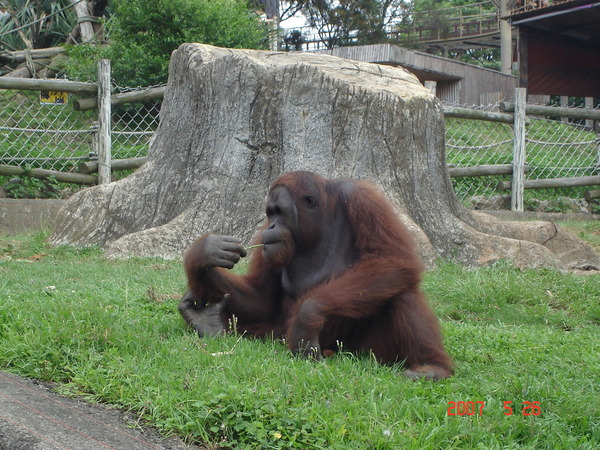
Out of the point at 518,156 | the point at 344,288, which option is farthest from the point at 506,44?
the point at 344,288

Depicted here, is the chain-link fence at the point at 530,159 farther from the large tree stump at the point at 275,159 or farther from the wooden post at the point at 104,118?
the wooden post at the point at 104,118

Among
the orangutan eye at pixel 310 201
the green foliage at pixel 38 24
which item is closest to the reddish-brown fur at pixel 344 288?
the orangutan eye at pixel 310 201

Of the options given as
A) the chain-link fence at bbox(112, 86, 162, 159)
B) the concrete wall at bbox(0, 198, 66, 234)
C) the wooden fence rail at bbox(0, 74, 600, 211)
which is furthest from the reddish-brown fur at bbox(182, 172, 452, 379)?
the chain-link fence at bbox(112, 86, 162, 159)

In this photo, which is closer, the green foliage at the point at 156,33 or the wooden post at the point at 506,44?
the green foliage at the point at 156,33

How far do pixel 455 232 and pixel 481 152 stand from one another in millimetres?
7607

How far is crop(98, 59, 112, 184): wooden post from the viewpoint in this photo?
9367 mm

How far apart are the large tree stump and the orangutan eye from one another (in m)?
2.31

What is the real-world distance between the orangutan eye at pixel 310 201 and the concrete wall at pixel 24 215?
5.85 metres

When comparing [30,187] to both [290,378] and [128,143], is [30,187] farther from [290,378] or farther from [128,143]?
[290,378]

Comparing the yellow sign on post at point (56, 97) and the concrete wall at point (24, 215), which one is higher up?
the yellow sign on post at point (56, 97)

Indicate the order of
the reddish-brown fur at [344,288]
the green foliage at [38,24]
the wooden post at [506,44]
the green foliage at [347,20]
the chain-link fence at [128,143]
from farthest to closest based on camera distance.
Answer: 1. the green foliage at [347,20]
2. the wooden post at [506,44]
3. the green foliage at [38,24]
4. the chain-link fence at [128,143]
5. the reddish-brown fur at [344,288]

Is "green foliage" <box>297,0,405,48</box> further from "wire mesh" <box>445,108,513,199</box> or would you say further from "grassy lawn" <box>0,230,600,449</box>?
"grassy lawn" <box>0,230,600,449</box>

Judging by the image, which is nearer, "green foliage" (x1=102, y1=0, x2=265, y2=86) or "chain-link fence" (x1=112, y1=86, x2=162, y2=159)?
"chain-link fence" (x1=112, y1=86, x2=162, y2=159)

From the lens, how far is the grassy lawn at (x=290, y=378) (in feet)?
7.84
